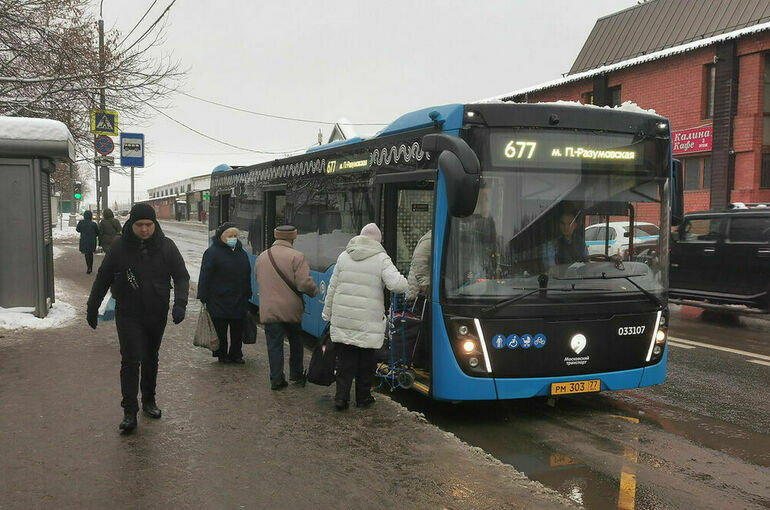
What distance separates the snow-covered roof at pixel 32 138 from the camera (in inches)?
410

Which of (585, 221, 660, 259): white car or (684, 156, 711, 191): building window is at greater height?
(684, 156, 711, 191): building window

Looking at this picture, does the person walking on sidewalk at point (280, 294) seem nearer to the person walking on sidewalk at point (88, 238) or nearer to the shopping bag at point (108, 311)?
the shopping bag at point (108, 311)

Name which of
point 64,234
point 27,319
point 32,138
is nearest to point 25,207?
point 32,138

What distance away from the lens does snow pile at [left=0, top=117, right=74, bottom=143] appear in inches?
410

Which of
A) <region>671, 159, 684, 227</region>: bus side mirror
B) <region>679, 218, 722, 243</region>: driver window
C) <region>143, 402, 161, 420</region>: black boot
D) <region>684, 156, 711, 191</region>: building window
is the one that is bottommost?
<region>143, 402, 161, 420</region>: black boot

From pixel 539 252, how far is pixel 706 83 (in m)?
21.8

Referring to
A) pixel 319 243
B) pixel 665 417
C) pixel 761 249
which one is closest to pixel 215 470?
pixel 665 417

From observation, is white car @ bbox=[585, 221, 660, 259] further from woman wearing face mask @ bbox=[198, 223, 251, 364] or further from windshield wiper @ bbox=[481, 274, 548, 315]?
woman wearing face mask @ bbox=[198, 223, 251, 364]

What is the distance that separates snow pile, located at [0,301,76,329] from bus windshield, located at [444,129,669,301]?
7088 millimetres

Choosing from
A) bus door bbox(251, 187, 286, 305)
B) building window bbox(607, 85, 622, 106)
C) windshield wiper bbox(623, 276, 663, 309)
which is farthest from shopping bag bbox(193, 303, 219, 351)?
building window bbox(607, 85, 622, 106)

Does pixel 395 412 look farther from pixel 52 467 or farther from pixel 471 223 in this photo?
pixel 52 467

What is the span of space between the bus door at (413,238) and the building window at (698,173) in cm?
2024

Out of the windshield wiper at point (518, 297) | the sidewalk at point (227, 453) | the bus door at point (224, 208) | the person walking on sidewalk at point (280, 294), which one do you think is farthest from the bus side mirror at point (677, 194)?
the bus door at point (224, 208)

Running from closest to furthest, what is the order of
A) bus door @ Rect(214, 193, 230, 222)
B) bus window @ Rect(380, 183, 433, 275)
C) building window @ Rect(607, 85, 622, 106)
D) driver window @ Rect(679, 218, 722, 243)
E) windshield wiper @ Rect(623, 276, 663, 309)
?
windshield wiper @ Rect(623, 276, 663, 309) < bus window @ Rect(380, 183, 433, 275) < driver window @ Rect(679, 218, 722, 243) < bus door @ Rect(214, 193, 230, 222) < building window @ Rect(607, 85, 622, 106)
